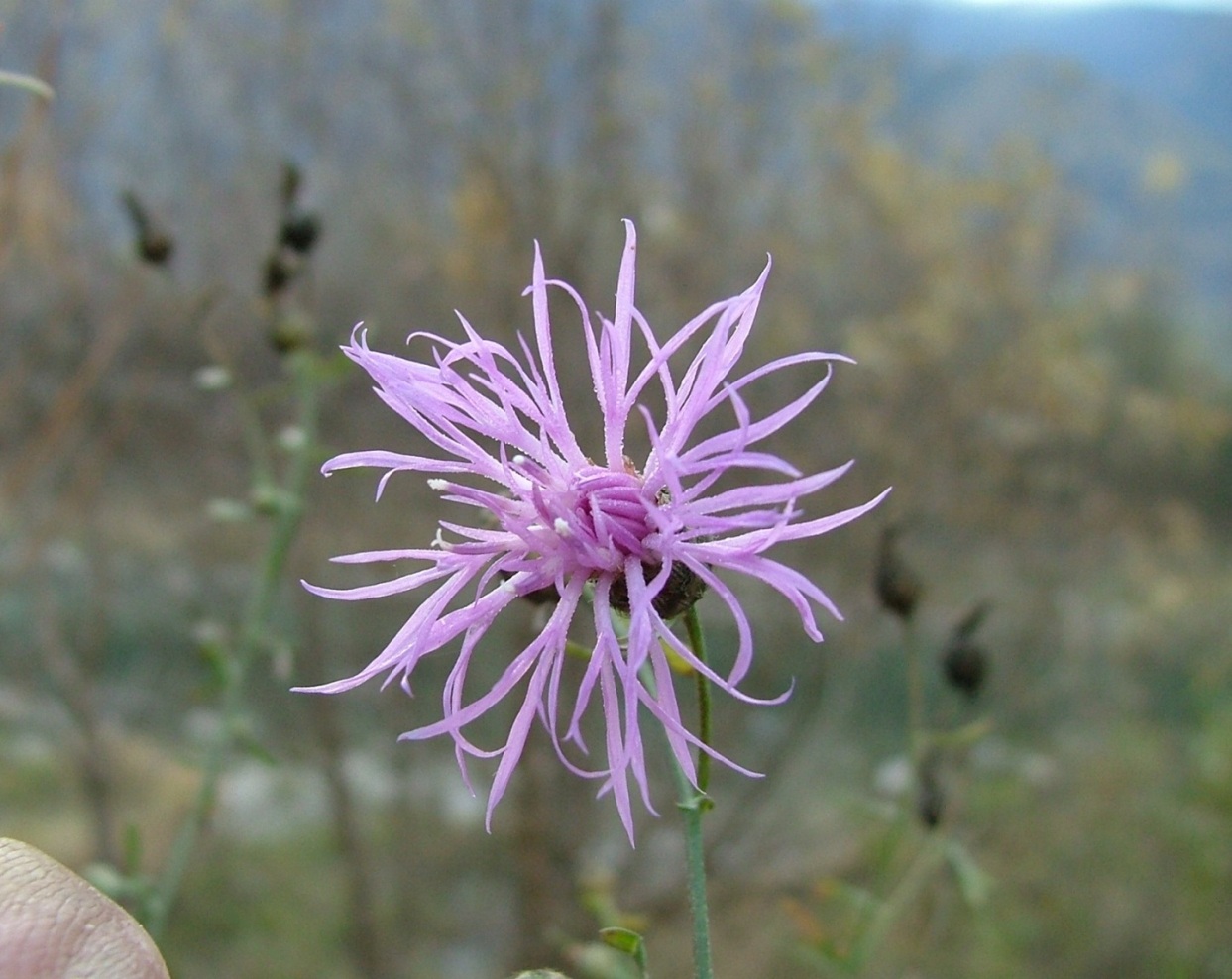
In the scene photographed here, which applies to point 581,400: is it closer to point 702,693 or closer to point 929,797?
point 929,797

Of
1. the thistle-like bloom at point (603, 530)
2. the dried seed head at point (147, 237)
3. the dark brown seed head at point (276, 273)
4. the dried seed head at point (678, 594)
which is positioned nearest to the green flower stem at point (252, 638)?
the dark brown seed head at point (276, 273)

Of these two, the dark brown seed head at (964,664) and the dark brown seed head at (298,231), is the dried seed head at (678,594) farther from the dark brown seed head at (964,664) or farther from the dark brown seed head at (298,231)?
the dark brown seed head at (298,231)

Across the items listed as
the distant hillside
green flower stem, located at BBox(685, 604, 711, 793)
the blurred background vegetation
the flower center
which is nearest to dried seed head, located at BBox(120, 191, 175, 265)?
the flower center

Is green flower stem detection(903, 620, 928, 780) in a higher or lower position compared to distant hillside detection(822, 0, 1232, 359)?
lower

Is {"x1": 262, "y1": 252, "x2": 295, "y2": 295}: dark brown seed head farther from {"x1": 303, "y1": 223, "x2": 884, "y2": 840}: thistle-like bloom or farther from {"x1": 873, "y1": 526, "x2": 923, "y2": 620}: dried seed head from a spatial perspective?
{"x1": 873, "y1": 526, "x2": 923, "y2": 620}: dried seed head

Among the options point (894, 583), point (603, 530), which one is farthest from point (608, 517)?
point (894, 583)

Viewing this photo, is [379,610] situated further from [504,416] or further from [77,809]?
[504,416]
